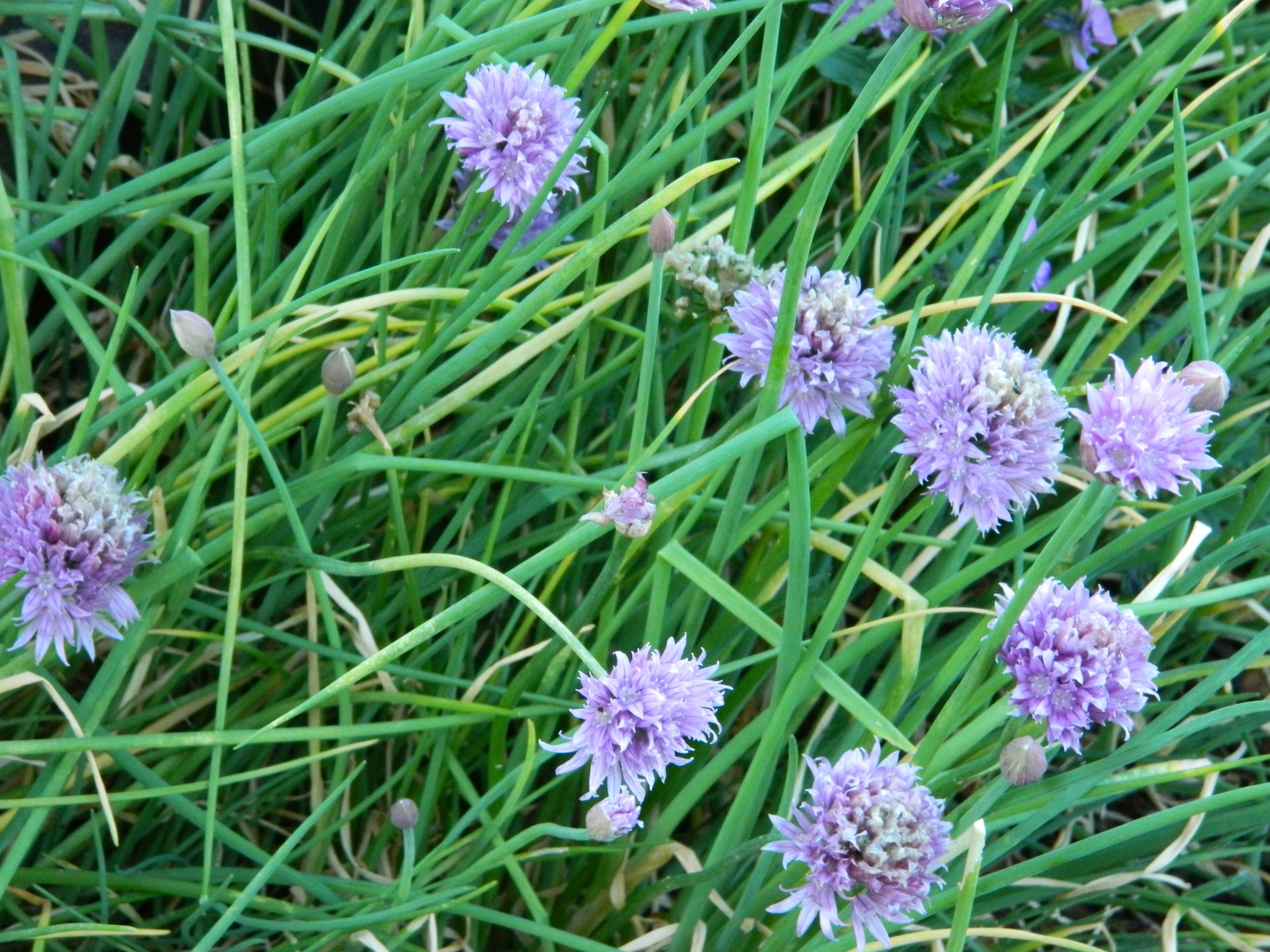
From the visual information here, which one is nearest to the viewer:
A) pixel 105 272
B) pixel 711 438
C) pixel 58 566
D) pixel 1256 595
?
pixel 58 566

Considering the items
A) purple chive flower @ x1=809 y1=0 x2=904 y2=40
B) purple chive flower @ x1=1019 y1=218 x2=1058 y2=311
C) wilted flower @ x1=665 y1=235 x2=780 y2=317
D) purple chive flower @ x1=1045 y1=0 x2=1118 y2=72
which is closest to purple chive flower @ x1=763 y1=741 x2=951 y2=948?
wilted flower @ x1=665 y1=235 x2=780 y2=317

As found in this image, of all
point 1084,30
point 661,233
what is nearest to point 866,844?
point 661,233

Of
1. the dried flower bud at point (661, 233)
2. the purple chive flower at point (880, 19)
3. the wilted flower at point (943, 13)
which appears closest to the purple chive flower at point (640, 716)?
the dried flower bud at point (661, 233)

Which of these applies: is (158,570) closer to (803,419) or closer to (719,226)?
(803,419)

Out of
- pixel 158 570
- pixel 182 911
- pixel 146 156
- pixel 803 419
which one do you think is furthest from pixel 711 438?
pixel 146 156

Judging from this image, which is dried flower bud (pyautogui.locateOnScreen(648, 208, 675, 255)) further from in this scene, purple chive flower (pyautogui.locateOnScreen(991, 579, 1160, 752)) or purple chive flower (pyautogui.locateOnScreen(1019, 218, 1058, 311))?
purple chive flower (pyautogui.locateOnScreen(1019, 218, 1058, 311))

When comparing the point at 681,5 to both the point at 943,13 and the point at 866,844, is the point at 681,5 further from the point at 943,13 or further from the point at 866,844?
the point at 866,844

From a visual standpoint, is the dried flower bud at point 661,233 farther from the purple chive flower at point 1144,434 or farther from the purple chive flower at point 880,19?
the purple chive flower at point 880,19
